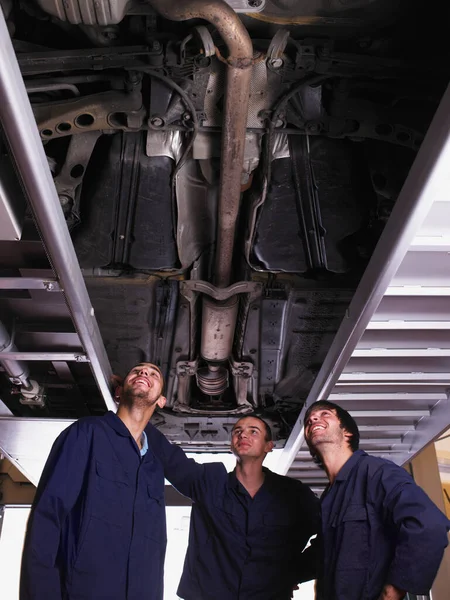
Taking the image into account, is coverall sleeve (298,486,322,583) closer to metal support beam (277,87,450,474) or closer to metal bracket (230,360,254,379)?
metal support beam (277,87,450,474)

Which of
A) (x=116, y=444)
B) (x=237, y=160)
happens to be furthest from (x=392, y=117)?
(x=116, y=444)

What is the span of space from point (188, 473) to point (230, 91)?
1788mm

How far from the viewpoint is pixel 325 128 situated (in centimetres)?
268

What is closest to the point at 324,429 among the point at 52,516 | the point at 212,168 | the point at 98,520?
the point at 98,520

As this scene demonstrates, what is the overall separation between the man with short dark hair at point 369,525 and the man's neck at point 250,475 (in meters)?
0.44

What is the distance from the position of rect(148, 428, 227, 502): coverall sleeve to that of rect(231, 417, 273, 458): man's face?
153 mm

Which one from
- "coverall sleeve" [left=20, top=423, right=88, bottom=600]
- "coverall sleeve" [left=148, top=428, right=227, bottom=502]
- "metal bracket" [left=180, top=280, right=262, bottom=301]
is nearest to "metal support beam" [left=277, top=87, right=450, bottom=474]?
"metal bracket" [left=180, top=280, right=262, bottom=301]

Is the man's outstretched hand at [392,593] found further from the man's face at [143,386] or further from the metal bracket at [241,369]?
the metal bracket at [241,369]

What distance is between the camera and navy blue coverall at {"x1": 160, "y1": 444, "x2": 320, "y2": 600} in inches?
100

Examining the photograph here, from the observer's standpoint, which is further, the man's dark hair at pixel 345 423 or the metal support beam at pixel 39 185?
the man's dark hair at pixel 345 423

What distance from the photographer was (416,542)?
185cm

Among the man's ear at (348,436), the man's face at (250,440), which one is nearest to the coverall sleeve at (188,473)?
the man's face at (250,440)

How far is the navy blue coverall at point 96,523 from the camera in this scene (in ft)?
6.65

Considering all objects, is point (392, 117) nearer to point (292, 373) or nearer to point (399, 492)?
point (399, 492)
